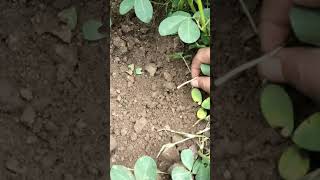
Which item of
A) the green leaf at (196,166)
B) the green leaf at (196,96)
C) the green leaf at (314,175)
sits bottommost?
the green leaf at (196,166)

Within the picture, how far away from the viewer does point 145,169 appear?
1.43 meters

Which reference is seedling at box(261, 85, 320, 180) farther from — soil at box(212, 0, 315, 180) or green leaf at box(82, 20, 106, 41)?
green leaf at box(82, 20, 106, 41)

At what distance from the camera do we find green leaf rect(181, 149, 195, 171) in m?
1.44

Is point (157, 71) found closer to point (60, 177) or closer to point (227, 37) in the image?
point (227, 37)

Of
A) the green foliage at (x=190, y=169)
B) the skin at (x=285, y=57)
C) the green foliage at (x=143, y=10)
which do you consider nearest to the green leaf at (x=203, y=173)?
the green foliage at (x=190, y=169)

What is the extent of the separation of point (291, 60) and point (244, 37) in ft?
0.40

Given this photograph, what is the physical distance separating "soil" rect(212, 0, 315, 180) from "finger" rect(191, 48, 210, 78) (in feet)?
0.06

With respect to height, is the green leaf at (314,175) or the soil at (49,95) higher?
the soil at (49,95)

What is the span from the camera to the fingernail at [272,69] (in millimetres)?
1398

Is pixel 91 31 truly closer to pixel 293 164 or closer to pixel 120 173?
pixel 120 173

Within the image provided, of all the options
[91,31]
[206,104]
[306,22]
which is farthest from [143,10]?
[306,22]

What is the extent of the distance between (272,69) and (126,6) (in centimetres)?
32

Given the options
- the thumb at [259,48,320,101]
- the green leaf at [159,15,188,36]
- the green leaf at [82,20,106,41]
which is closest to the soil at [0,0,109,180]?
the green leaf at [82,20,106,41]

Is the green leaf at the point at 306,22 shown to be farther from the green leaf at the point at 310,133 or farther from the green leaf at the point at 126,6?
the green leaf at the point at 126,6
